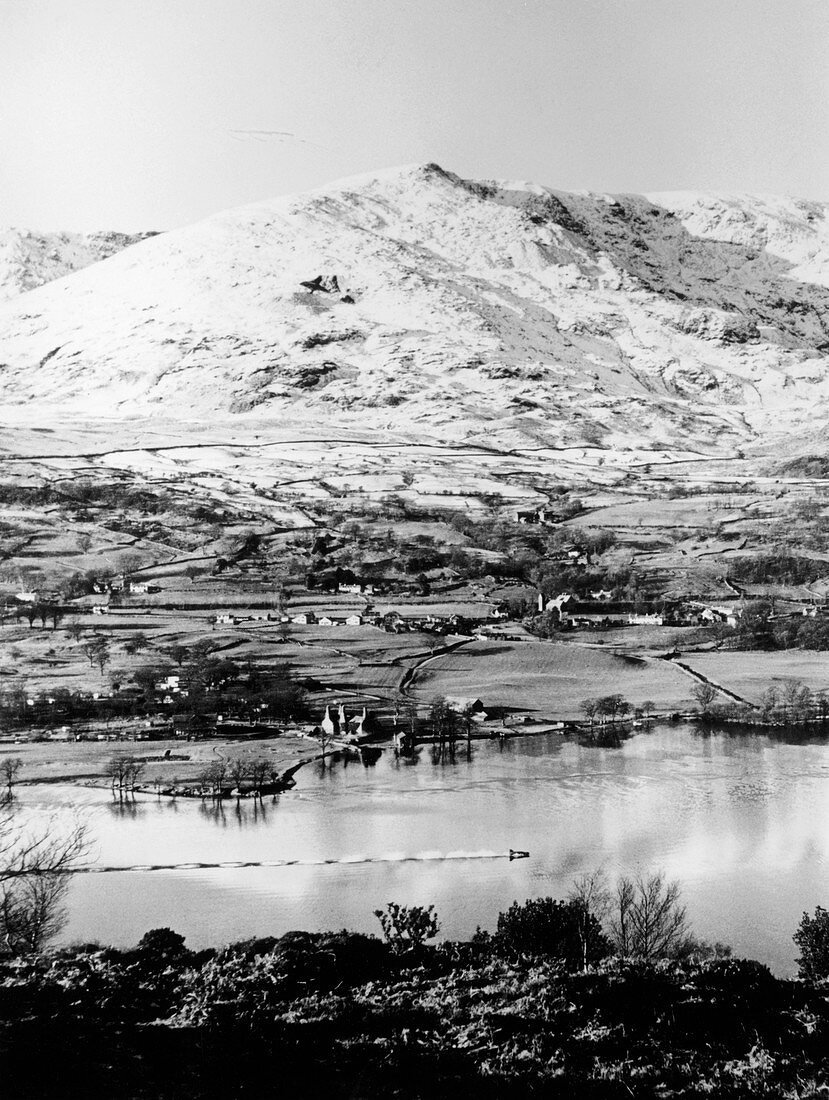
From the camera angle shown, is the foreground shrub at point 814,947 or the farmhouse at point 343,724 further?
the farmhouse at point 343,724

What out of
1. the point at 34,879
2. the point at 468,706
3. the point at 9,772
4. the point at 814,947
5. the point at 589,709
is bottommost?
the point at 814,947

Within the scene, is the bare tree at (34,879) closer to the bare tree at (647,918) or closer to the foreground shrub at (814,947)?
the bare tree at (647,918)

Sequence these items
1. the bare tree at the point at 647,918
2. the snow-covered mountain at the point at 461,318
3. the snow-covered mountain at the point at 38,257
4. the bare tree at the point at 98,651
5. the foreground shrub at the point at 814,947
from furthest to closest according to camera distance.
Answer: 1. the snow-covered mountain at the point at 38,257
2. the snow-covered mountain at the point at 461,318
3. the bare tree at the point at 98,651
4. the bare tree at the point at 647,918
5. the foreground shrub at the point at 814,947

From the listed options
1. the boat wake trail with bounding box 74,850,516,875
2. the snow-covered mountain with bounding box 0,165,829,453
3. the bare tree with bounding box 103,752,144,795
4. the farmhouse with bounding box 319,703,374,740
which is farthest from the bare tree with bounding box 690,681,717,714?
the snow-covered mountain with bounding box 0,165,829,453

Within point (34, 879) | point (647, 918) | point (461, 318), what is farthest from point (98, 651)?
point (461, 318)

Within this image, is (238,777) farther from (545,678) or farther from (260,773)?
(545,678)

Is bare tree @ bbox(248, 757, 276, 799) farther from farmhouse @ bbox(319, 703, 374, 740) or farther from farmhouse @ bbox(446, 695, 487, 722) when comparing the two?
farmhouse @ bbox(446, 695, 487, 722)

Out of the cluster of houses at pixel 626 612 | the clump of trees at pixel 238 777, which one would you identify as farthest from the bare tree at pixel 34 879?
the cluster of houses at pixel 626 612

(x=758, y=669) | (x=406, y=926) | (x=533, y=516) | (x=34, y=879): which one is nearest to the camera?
(x=406, y=926)
